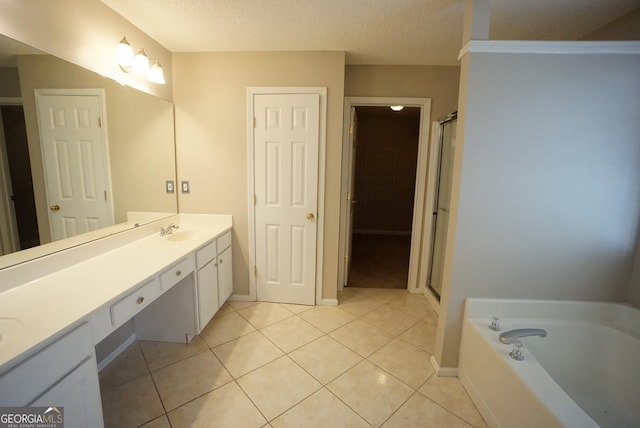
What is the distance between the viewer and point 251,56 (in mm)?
2436

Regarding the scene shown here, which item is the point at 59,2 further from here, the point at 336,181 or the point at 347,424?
the point at 347,424

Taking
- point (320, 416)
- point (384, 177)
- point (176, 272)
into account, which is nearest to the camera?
point (320, 416)

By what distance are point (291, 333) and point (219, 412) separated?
0.83 m

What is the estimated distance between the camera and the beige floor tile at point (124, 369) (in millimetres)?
1713

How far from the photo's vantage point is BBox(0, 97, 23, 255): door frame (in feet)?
4.25

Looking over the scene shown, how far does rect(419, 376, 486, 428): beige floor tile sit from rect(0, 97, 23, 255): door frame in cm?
245

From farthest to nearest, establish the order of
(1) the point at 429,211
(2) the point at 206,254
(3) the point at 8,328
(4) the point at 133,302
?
(1) the point at 429,211 < (2) the point at 206,254 < (4) the point at 133,302 < (3) the point at 8,328

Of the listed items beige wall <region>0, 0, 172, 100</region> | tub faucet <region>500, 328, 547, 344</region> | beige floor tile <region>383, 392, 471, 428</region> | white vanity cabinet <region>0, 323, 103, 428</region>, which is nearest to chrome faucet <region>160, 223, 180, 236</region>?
beige wall <region>0, 0, 172, 100</region>

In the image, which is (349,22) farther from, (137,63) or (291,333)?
(291,333)

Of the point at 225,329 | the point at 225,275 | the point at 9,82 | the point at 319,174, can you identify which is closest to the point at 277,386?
the point at 225,329

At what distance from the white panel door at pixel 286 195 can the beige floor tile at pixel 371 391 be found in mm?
981

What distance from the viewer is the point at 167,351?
2.01m

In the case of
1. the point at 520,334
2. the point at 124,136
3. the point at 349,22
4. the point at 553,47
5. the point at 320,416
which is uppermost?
the point at 349,22

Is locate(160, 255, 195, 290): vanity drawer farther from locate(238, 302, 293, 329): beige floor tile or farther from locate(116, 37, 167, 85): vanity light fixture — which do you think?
locate(116, 37, 167, 85): vanity light fixture
